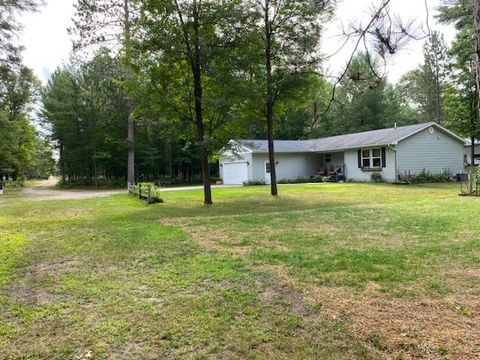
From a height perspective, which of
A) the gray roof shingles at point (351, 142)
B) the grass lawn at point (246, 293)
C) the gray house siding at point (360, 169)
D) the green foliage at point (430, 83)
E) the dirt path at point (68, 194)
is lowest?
the grass lawn at point (246, 293)

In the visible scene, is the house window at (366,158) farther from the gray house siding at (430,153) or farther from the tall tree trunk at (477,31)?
the tall tree trunk at (477,31)

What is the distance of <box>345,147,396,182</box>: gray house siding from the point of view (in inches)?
880

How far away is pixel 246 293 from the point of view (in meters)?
4.02

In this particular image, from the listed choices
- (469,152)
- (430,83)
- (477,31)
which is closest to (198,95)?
(477,31)

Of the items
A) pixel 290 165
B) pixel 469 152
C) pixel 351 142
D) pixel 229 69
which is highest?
pixel 229 69

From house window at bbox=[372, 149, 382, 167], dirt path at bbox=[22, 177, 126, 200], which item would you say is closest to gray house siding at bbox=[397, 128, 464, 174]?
house window at bbox=[372, 149, 382, 167]

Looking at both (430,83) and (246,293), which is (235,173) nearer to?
(430,83)

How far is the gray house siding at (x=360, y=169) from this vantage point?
22359 millimetres

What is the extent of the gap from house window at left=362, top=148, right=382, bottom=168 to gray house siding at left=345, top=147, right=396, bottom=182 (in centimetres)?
47

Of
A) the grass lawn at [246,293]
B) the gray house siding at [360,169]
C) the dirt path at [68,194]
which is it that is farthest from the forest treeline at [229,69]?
the gray house siding at [360,169]

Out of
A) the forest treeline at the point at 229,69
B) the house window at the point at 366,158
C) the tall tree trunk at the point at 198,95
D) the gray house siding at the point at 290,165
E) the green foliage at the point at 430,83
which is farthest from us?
the green foliage at the point at 430,83

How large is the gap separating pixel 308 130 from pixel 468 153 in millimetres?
29344

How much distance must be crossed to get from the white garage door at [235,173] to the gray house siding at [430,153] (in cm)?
1012

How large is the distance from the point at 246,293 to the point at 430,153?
22733 millimetres
